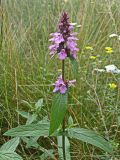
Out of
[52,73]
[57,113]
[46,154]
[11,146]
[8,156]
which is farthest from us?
[52,73]

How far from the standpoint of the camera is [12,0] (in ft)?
9.77

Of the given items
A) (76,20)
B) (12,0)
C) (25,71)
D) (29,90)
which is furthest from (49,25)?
(29,90)

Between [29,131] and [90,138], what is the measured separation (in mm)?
191

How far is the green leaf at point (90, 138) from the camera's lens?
1.19 m

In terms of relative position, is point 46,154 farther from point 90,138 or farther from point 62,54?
point 62,54

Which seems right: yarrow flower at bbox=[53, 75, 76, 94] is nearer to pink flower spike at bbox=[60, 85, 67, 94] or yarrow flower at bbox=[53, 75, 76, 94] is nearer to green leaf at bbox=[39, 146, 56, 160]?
pink flower spike at bbox=[60, 85, 67, 94]

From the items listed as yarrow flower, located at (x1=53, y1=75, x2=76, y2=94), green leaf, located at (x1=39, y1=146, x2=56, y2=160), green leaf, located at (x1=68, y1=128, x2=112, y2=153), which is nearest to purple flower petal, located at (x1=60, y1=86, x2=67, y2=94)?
yarrow flower, located at (x1=53, y1=75, x2=76, y2=94)

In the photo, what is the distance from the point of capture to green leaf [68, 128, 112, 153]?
1.19m

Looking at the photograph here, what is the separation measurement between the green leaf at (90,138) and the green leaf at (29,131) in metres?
0.08

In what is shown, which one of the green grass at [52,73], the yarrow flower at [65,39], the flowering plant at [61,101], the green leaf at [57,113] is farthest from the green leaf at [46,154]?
the yarrow flower at [65,39]

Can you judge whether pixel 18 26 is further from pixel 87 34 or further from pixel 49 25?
pixel 87 34

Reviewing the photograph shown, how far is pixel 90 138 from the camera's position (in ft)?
3.94

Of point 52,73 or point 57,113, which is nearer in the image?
point 57,113

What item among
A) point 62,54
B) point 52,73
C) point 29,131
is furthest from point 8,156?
point 52,73
